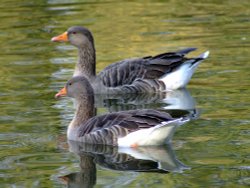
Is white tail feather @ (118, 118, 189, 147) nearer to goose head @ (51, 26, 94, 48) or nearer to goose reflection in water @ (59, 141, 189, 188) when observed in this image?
goose reflection in water @ (59, 141, 189, 188)

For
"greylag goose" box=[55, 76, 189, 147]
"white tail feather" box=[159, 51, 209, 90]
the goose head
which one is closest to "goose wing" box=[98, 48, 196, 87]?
"white tail feather" box=[159, 51, 209, 90]

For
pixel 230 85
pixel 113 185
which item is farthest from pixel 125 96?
pixel 113 185

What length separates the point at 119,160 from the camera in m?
9.87

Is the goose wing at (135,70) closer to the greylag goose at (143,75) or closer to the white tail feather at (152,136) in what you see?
the greylag goose at (143,75)

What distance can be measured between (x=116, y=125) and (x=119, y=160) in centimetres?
66

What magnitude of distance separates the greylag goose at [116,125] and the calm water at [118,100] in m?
0.21

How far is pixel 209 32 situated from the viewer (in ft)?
61.2

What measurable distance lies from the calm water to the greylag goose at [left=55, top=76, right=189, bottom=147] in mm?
206

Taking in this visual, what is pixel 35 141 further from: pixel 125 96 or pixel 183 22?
pixel 183 22

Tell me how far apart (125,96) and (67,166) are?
4626 millimetres

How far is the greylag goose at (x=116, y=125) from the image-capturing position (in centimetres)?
1003

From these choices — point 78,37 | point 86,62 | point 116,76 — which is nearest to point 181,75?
point 116,76

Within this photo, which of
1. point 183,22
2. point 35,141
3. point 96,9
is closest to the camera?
point 35,141

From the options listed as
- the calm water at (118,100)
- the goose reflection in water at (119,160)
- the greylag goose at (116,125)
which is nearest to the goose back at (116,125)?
the greylag goose at (116,125)
